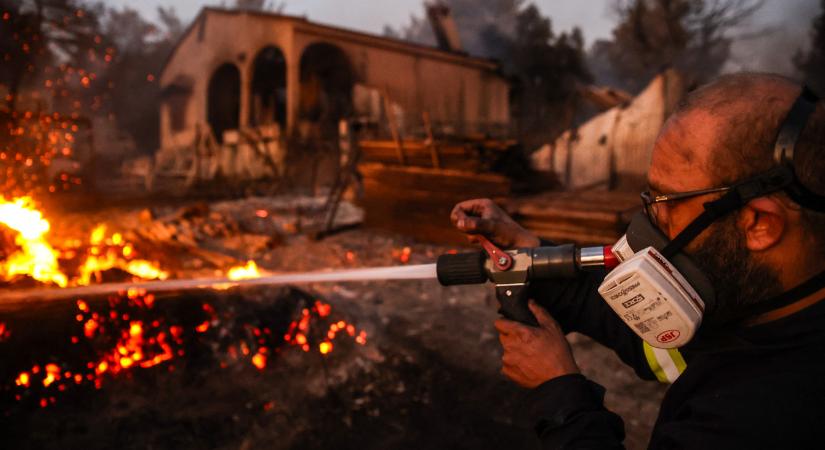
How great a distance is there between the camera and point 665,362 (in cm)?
210

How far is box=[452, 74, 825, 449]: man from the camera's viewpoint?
129 centimetres

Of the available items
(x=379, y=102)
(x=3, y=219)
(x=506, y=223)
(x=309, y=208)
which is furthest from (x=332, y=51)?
(x=506, y=223)

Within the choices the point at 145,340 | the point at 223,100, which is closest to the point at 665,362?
the point at 145,340

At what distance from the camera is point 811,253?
145cm

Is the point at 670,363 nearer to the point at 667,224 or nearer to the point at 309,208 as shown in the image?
the point at 667,224

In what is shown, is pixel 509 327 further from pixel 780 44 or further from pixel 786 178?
pixel 780 44

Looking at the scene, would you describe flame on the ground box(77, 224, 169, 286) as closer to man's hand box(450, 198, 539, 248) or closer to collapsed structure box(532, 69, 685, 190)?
man's hand box(450, 198, 539, 248)

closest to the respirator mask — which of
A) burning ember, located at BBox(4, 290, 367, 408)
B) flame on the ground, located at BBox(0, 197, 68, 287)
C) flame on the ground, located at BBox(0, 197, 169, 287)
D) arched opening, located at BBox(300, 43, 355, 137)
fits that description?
burning ember, located at BBox(4, 290, 367, 408)

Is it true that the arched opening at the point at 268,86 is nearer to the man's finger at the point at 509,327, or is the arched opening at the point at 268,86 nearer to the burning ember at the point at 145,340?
the burning ember at the point at 145,340


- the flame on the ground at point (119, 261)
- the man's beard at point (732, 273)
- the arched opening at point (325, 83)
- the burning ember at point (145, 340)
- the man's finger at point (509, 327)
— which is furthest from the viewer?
the arched opening at point (325, 83)

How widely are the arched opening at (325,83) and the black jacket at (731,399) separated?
64.4 feet

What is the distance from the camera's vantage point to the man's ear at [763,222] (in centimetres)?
143

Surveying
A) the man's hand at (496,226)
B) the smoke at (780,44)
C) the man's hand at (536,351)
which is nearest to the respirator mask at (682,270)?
the man's hand at (536,351)

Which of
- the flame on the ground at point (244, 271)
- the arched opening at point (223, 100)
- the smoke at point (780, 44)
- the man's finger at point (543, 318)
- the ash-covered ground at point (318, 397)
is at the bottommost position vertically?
the ash-covered ground at point (318, 397)
